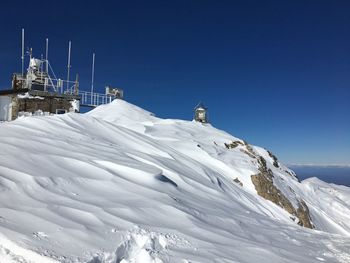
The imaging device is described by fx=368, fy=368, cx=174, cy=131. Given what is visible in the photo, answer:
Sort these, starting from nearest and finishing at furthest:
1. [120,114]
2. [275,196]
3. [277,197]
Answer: [275,196] → [277,197] → [120,114]

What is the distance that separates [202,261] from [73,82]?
23438 millimetres

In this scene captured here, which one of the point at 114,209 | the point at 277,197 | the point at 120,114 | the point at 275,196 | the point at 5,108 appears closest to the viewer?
the point at 114,209

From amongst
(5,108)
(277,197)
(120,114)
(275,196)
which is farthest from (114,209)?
(5,108)

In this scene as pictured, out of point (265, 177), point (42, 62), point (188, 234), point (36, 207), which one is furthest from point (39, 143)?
point (42, 62)

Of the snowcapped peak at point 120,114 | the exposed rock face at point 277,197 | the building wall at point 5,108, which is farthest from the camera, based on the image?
the building wall at point 5,108

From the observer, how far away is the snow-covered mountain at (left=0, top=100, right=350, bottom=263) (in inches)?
147

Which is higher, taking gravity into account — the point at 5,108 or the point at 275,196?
the point at 5,108

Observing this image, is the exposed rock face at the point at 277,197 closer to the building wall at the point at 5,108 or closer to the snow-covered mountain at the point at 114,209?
the snow-covered mountain at the point at 114,209

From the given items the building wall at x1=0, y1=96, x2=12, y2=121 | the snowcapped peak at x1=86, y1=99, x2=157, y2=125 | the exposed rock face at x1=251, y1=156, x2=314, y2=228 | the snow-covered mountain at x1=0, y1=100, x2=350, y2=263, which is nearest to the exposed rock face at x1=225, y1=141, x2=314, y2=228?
the exposed rock face at x1=251, y1=156, x2=314, y2=228

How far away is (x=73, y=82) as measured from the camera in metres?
25.9

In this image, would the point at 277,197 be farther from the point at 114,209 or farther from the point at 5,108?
the point at 5,108

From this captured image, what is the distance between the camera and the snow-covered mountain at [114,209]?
3742mm

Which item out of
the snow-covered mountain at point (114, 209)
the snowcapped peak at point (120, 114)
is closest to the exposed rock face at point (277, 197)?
the snow-covered mountain at point (114, 209)

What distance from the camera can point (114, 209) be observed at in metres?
5.07
